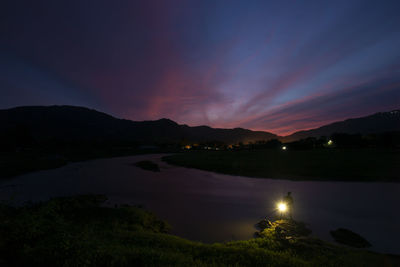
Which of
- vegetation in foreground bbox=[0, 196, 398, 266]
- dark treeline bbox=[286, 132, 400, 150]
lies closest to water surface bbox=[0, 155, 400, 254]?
vegetation in foreground bbox=[0, 196, 398, 266]

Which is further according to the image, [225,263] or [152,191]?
[152,191]

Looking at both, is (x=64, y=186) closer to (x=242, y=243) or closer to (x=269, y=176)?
(x=242, y=243)

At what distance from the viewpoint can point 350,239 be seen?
10.7 metres

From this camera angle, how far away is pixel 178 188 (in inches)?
1000

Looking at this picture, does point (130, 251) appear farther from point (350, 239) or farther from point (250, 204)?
point (250, 204)

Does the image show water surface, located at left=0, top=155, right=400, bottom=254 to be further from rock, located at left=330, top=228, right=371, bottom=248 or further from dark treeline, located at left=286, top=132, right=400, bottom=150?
dark treeline, located at left=286, top=132, right=400, bottom=150

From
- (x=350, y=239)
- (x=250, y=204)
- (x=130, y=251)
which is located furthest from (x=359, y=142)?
(x=130, y=251)

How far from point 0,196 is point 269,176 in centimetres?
4011

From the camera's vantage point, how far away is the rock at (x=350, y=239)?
403 inches

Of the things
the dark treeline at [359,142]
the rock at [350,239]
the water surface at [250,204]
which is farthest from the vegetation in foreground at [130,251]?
the dark treeline at [359,142]

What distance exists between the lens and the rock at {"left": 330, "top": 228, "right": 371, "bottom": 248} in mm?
10239

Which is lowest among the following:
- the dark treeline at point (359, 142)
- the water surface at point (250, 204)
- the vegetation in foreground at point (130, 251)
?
the water surface at point (250, 204)

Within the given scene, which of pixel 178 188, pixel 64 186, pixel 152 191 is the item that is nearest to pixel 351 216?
pixel 178 188

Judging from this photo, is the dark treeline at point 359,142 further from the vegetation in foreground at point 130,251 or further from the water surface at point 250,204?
the vegetation in foreground at point 130,251
